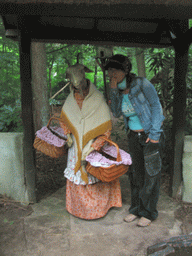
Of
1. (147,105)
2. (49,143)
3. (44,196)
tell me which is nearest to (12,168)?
(44,196)

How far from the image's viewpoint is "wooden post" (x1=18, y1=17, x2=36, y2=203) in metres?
3.44

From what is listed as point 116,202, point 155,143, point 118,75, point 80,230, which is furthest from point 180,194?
point 118,75

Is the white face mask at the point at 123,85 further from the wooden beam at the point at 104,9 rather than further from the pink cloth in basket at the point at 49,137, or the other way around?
the pink cloth in basket at the point at 49,137

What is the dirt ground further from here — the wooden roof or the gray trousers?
the wooden roof

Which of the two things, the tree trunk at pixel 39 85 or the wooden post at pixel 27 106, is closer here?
the wooden post at pixel 27 106

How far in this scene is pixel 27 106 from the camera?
360 cm

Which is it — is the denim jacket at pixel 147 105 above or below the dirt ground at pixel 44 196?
above

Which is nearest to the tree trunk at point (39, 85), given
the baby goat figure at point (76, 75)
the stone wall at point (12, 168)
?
the stone wall at point (12, 168)

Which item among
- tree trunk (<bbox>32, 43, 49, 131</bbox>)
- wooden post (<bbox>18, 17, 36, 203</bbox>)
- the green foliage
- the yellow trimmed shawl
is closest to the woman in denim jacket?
the yellow trimmed shawl

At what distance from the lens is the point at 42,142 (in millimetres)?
3398

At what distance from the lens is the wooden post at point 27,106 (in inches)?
135

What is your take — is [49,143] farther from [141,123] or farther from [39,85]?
[39,85]

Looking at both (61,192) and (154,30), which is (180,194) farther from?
(154,30)

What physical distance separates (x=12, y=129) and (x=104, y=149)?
236 cm
